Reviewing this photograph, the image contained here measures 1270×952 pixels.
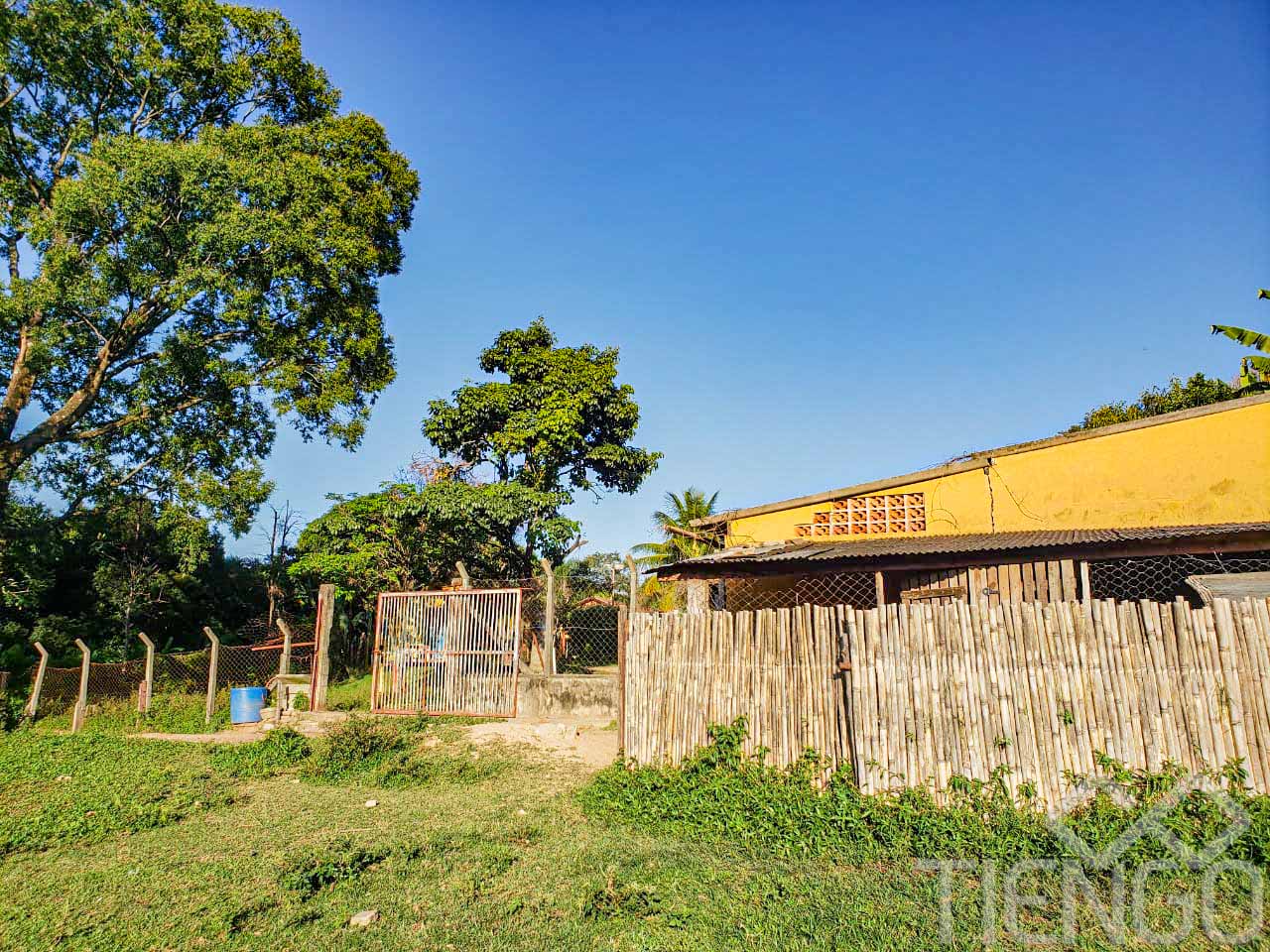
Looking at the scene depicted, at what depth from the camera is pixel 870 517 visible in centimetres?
1373

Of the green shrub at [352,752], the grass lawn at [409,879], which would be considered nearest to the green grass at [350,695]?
the green shrub at [352,752]

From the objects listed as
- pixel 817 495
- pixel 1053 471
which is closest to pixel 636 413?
pixel 817 495

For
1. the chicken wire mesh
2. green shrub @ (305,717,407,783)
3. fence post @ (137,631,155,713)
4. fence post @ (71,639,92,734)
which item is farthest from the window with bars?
fence post @ (71,639,92,734)

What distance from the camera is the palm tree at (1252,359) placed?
14.6m

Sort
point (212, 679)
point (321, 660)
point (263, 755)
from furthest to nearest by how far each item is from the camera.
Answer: point (212, 679)
point (321, 660)
point (263, 755)

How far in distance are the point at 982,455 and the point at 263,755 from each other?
1211cm

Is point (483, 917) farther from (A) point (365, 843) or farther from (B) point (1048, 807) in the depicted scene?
(B) point (1048, 807)

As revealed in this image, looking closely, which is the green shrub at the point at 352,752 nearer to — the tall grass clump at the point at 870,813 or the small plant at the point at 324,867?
the small plant at the point at 324,867

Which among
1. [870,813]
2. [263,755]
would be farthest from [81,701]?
[870,813]

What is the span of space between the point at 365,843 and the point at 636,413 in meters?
17.0

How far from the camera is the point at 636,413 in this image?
21812mm

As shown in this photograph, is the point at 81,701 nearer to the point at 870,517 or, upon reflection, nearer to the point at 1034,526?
the point at 870,517

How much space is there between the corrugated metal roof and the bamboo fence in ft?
13.2

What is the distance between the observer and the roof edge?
38.3ft
